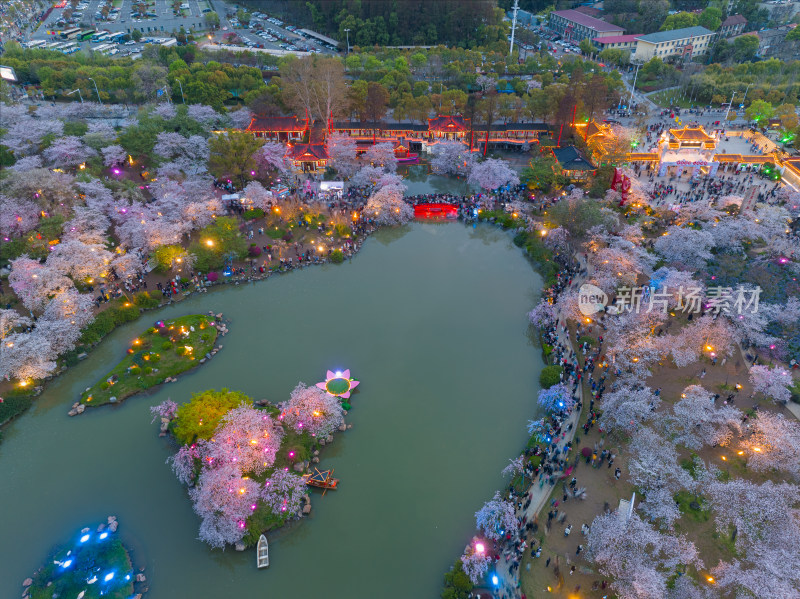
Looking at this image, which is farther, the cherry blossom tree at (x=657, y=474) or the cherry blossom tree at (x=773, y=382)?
the cherry blossom tree at (x=773, y=382)

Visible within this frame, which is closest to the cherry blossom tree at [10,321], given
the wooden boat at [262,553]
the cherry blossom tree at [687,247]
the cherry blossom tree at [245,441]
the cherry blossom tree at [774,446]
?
the cherry blossom tree at [245,441]

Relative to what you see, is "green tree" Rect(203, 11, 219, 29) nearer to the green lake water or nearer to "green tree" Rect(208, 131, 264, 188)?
"green tree" Rect(208, 131, 264, 188)

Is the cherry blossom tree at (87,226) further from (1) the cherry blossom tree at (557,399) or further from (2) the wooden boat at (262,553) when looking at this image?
(1) the cherry blossom tree at (557,399)

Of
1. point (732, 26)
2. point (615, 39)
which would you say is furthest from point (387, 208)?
point (732, 26)

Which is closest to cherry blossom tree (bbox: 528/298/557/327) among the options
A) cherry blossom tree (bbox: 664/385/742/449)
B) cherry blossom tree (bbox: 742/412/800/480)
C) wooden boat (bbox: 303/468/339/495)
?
cherry blossom tree (bbox: 664/385/742/449)

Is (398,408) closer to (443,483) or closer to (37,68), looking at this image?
(443,483)

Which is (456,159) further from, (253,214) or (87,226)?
(87,226)
